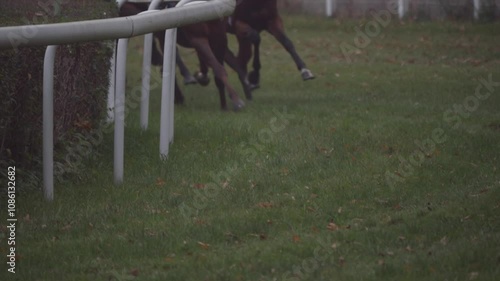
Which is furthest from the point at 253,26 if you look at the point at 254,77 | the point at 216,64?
the point at 216,64

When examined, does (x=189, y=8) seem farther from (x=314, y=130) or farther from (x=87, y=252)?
(x=87, y=252)

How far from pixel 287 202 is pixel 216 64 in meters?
4.50

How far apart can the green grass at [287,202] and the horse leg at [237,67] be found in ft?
Answer: 1.64

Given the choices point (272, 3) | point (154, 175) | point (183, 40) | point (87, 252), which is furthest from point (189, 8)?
point (272, 3)

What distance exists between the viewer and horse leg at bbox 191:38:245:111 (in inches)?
448

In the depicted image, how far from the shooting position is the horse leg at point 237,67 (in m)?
12.3

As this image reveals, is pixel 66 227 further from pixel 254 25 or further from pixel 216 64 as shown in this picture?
pixel 254 25

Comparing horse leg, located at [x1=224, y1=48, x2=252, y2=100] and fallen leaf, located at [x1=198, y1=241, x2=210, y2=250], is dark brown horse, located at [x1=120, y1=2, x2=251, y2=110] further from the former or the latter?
fallen leaf, located at [x1=198, y1=241, x2=210, y2=250]

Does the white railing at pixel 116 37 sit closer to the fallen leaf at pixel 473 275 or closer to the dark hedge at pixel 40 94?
the dark hedge at pixel 40 94

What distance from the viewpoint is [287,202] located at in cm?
724

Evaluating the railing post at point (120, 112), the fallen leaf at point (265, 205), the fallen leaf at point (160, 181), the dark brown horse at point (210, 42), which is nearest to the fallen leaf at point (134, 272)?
the fallen leaf at point (265, 205)

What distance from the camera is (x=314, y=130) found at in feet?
33.3

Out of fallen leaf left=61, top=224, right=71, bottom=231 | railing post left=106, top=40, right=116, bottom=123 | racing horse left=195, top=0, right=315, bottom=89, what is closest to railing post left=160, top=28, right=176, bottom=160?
railing post left=106, top=40, right=116, bottom=123

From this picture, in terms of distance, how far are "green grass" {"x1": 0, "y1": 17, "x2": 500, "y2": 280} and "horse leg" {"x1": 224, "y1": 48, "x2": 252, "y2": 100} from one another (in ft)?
1.64
